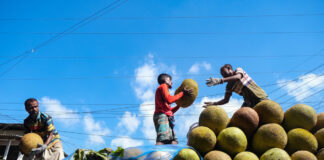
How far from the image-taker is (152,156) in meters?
3.19

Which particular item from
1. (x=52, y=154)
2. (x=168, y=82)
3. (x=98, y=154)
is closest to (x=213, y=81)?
(x=168, y=82)

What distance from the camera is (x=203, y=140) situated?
135 inches

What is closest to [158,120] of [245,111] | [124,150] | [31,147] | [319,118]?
[124,150]

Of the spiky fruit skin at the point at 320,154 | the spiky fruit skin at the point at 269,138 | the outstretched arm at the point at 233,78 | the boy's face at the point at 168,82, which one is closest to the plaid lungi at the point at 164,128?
the boy's face at the point at 168,82

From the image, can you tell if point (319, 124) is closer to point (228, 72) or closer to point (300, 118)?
point (300, 118)

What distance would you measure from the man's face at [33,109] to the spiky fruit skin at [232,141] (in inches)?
126

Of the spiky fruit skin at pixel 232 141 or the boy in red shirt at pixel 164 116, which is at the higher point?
the boy in red shirt at pixel 164 116

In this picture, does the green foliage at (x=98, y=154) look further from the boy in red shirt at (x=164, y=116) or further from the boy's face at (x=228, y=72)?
the boy's face at (x=228, y=72)

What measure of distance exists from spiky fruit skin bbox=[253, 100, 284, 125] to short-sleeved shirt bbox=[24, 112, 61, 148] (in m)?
3.59

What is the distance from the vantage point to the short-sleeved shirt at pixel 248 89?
4773mm

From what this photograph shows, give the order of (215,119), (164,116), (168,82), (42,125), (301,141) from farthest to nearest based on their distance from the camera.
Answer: (168,82) < (42,125) < (164,116) < (215,119) < (301,141)

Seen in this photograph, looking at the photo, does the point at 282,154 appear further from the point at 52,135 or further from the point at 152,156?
the point at 52,135

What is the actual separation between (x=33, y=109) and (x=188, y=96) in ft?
9.11

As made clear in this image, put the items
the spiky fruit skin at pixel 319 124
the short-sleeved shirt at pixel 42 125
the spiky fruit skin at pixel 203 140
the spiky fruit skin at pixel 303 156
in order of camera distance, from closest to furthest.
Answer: the spiky fruit skin at pixel 303 156 → the spiky fruit skin at pixel 203 140 → the spiky fruit skin at pixel 319 124 → the short-sleeved shirt at pixel 42 125
